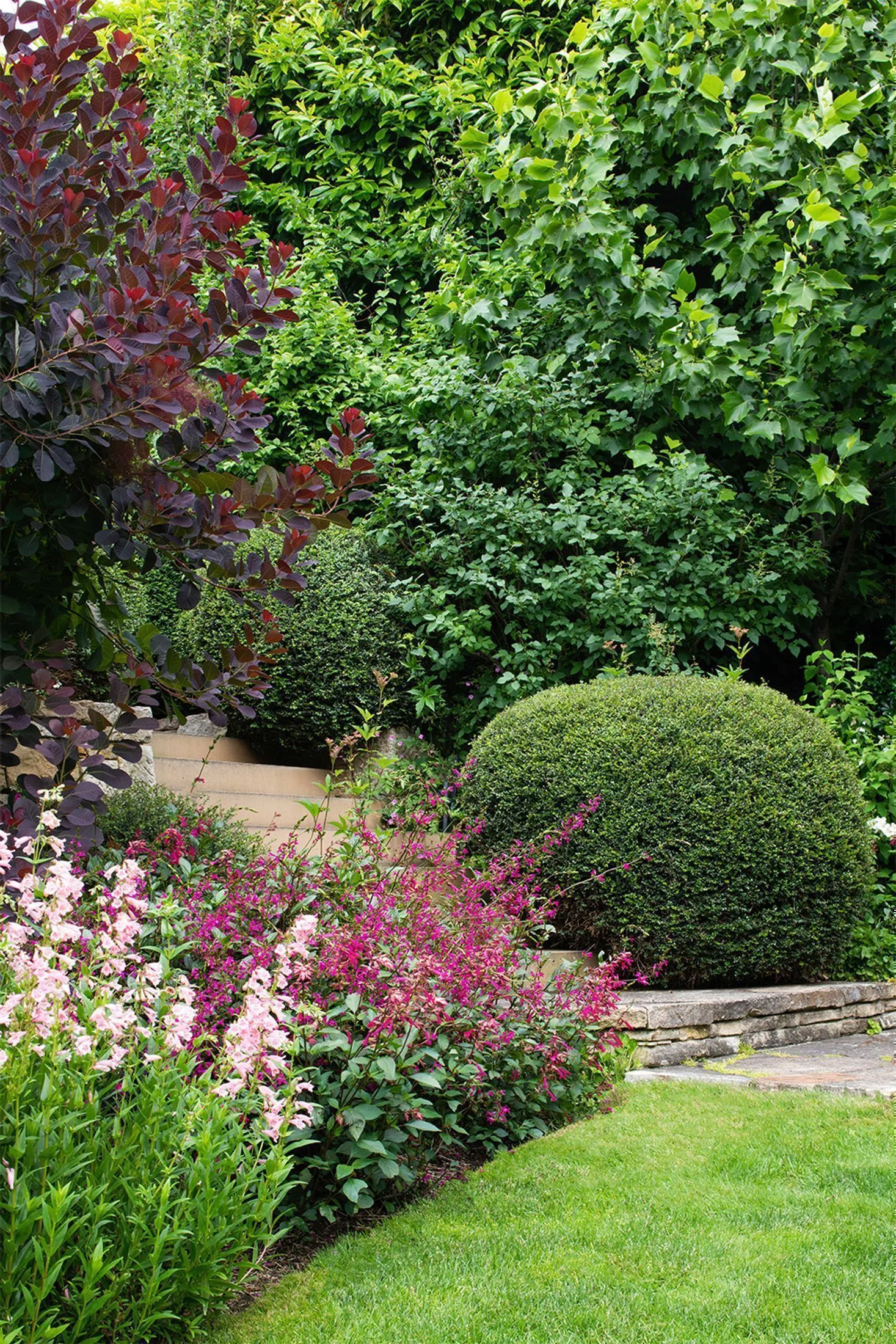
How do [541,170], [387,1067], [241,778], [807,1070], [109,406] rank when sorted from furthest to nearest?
[541,170]
[241,778]
[807,1070]
[109,406]
[387,1067]

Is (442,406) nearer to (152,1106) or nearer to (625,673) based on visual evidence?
(625,673)

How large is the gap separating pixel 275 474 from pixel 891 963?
4.27m

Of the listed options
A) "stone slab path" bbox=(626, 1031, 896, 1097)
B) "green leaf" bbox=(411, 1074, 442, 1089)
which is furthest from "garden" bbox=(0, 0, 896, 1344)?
"stone slab path" bbox=(626, 1031, 896, 1097)

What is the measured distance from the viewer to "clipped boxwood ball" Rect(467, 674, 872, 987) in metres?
5.18

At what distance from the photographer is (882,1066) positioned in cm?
464

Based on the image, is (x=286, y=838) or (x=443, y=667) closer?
(x=286, y=838)

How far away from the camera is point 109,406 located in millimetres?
3416

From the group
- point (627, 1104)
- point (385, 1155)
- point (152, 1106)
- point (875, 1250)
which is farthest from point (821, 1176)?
point (152, 1106)

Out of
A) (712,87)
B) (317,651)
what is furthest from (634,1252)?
(712,87)

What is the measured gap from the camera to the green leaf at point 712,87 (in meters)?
7.11

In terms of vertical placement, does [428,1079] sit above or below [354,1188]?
above

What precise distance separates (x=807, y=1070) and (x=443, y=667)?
3405 mm

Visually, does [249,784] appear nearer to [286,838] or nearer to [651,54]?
[286,838]

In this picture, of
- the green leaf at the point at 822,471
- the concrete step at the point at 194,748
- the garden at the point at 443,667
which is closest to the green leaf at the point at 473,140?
the garden at the point at 443,667
